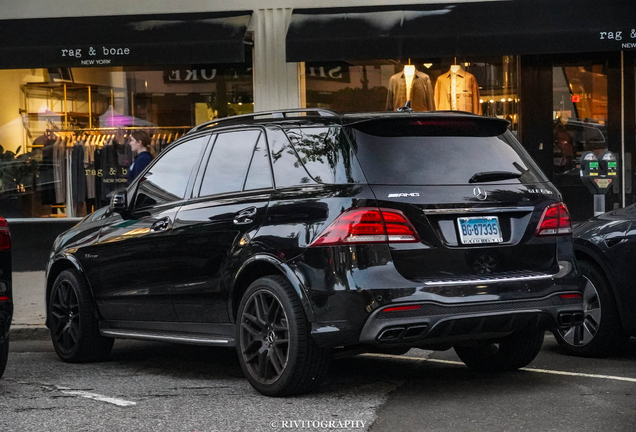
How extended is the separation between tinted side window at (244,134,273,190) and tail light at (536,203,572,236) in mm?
1714

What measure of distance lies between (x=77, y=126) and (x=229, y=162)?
29.2ft

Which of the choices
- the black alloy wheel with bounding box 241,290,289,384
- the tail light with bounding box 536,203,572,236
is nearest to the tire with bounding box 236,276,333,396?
the black alloy wheel with bounding box 241,290,289,384

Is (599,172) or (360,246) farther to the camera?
(599,172)

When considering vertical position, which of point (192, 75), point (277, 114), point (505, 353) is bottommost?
point (505, 353)

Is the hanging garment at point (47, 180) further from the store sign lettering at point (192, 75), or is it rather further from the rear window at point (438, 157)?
→ the rear window at point (438, 157)

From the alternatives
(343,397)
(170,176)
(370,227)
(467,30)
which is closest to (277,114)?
(170,176)

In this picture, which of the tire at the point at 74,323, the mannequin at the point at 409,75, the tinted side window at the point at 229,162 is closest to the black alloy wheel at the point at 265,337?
the tinted side window at the point at 229,162

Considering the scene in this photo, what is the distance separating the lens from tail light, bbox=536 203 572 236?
6.20m

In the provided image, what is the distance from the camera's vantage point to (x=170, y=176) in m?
7.47

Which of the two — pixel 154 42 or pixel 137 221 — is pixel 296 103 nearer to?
pixel 154 42

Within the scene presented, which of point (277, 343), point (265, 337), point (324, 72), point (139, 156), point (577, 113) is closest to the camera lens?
point (277, 343)

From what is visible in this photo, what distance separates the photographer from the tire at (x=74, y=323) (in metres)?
7.93

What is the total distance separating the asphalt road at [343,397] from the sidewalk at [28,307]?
1858 millimetres

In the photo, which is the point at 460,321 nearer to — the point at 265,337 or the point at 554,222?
the point at 554,222
